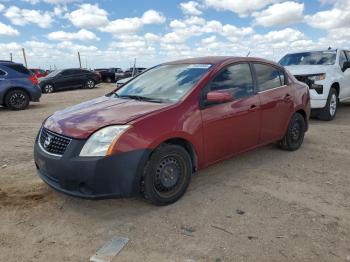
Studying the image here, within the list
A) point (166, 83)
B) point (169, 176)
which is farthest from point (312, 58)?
point (169, 176)

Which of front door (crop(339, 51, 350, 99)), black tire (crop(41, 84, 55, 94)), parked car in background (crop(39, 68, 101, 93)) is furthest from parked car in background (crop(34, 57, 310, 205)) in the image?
parked car in background (crop(39, 68, 101, 93))

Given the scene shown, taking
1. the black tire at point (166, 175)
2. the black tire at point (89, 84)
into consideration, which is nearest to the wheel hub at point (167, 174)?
the black tire at point (166, 175)

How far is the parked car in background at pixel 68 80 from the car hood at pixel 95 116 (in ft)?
59.0

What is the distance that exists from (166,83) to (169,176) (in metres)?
1.31

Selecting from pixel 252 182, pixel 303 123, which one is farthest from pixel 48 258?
pixel 303 123

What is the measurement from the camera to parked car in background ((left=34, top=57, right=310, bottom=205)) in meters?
3.44

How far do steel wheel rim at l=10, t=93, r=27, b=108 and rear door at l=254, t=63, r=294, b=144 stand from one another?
9389 millimetres

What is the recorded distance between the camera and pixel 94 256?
9.81 ft

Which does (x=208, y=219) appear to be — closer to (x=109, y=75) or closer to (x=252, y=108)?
(x=252, y=108)

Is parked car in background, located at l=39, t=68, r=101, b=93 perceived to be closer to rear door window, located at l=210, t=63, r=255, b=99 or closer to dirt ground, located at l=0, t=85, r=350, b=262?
dirt ground, located at l=0, t=85, r=350, b=262

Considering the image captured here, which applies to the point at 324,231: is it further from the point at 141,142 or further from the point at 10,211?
the point at 10,211

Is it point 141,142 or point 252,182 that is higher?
point 141,142

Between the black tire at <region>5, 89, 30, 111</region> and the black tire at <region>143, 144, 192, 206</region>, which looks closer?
the black tire at <region>143, 144, 192, 206</region>

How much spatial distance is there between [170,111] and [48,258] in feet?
6.06
